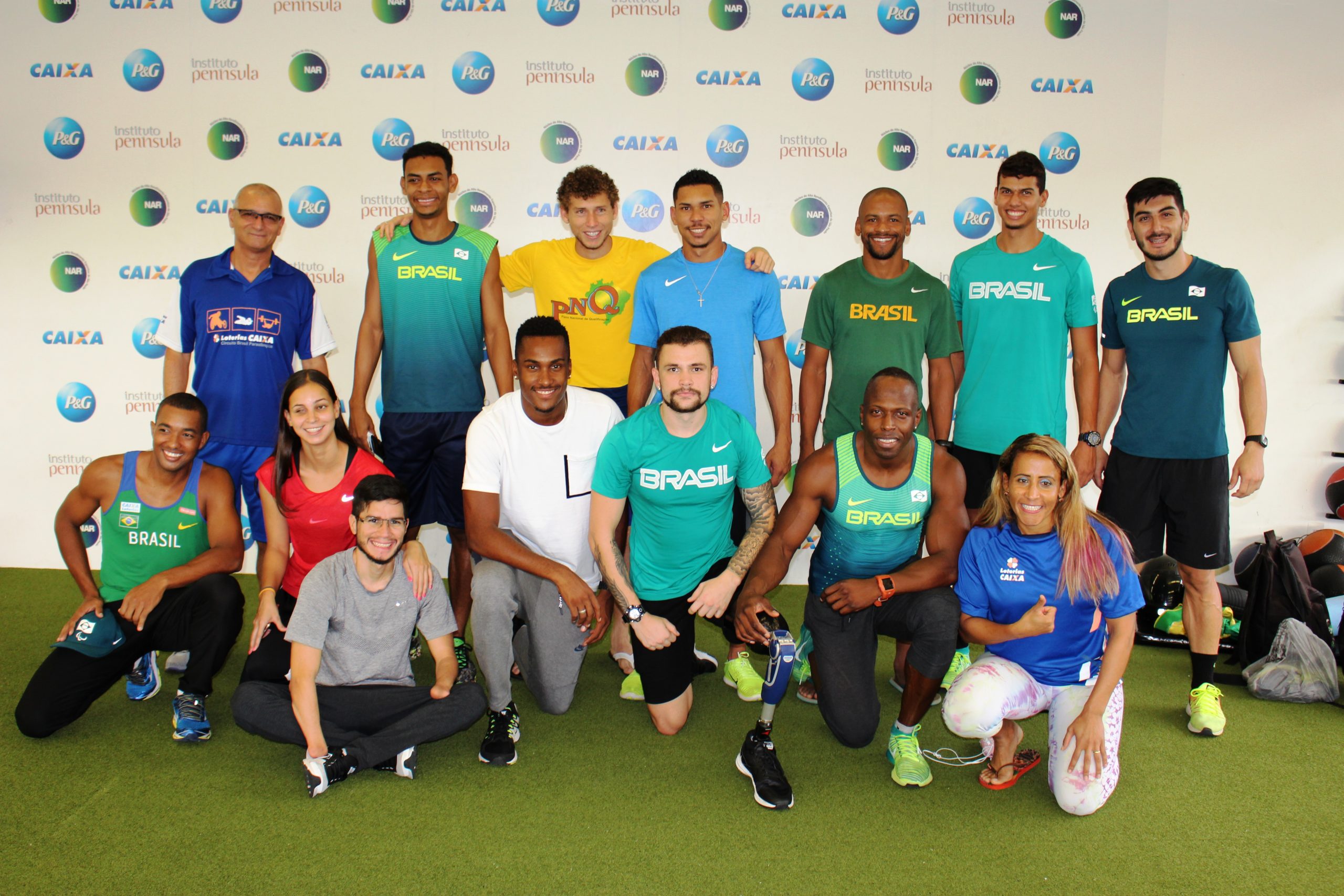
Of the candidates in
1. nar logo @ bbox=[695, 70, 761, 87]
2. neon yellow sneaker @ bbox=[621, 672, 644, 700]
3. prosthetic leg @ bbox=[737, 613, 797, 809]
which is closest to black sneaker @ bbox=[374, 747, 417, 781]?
neon yellow sneaker @ bbox=[621, 672, 644, 700]

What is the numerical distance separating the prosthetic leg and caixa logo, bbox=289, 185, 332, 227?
133 inches

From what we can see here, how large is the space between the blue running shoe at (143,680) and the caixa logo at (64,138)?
3077 millimetres

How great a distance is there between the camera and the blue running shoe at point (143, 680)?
2.96m

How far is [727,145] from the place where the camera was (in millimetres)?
4375

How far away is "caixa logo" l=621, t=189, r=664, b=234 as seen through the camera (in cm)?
442

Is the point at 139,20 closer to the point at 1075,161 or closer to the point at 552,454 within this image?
the point at 552,454

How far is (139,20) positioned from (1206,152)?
5.63 m

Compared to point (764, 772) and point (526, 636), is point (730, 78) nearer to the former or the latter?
point (526, 636)

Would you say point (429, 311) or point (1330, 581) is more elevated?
point (429, 311)

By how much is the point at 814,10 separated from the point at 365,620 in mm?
3683

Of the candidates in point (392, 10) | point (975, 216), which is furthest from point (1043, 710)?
point (392, 10)

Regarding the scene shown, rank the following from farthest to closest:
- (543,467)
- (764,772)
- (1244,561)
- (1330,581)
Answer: (1244,561) → (1330,581) → (543,467) → (764,772)

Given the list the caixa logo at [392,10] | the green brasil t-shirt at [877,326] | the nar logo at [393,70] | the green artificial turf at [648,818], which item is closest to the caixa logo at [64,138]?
the nar logo at [393,70]

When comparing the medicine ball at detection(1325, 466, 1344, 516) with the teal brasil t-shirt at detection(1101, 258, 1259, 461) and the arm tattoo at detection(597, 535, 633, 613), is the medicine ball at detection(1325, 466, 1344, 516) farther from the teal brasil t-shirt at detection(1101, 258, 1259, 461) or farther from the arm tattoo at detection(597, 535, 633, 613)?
the arm tattoo at detection(597, 535, 633, 613)
